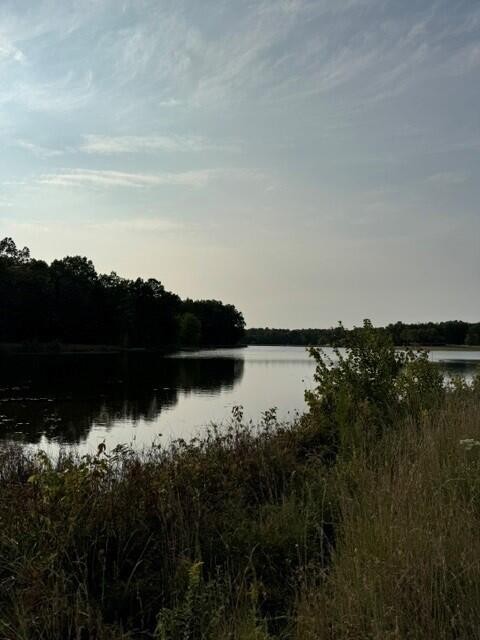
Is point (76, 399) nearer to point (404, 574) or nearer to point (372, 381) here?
point (372, 381)

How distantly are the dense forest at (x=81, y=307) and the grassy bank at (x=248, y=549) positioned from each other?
79.8 meters

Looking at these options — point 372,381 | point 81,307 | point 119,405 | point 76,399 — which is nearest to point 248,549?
point 372,381

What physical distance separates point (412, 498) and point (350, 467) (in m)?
1.89

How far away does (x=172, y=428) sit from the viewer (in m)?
18.4

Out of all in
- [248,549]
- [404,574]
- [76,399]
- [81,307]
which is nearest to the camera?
[404,574]

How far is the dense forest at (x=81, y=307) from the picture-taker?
3228 inches

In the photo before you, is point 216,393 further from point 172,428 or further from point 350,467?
point 350,467

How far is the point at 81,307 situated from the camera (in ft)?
300

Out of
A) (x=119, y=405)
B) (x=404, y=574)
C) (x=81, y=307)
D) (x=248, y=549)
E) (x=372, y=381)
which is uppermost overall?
(x=81, y=307)

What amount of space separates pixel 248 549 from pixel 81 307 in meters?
90.2

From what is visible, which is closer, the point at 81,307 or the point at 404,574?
the point at 404,574

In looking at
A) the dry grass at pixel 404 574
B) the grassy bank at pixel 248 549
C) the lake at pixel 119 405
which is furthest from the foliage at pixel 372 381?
the dry grass at pixel 404 574

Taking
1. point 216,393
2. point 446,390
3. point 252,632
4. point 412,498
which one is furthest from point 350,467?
point 216,393

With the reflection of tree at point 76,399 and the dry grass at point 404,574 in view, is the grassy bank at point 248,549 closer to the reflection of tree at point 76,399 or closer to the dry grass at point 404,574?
the dry grass at point 404,574
